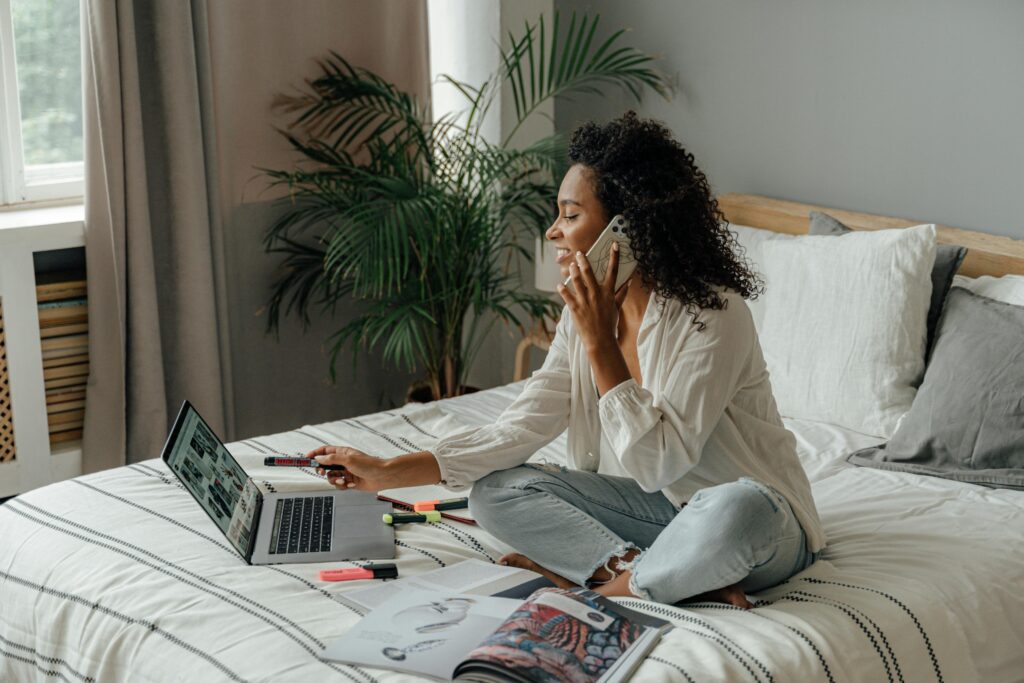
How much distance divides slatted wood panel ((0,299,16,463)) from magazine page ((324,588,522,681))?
5.71ft

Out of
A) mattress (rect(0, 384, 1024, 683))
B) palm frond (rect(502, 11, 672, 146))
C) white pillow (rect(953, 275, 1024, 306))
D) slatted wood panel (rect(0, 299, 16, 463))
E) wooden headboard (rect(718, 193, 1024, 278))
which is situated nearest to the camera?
mattress (rect(0, 384, 1024, 683))

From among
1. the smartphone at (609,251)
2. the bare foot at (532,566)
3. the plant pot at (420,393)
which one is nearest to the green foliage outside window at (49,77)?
the plant pot at (420,393)

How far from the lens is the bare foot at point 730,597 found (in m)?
1.71

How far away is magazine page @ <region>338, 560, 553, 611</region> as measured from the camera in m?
1.74

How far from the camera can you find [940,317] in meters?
2.49

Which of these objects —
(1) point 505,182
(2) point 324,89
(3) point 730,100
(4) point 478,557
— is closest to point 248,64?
(2) point 324,89

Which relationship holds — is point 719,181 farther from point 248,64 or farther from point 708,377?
point 708,377

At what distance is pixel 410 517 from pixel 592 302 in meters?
0.54

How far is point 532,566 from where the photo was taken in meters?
1.95

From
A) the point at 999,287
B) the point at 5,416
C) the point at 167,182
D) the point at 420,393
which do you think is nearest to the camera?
the point at 999,287

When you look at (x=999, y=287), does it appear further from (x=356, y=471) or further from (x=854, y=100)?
(x=356, y=471)

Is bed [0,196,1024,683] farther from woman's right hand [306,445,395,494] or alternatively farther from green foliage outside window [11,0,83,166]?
green foliage outside window [11,0,83,166]

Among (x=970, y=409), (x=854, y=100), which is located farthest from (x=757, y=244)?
(x=970, y=409)

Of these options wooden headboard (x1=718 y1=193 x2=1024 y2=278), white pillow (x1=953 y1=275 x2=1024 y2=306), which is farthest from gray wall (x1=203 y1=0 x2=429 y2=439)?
white pillow (x1=953 y1=275 x2=1024 y2=306)
